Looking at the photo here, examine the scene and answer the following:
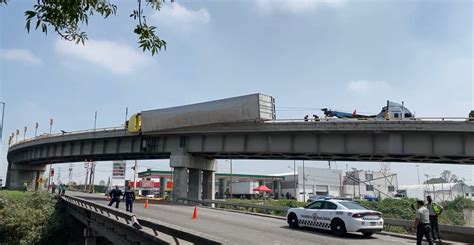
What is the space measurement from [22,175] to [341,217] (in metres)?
68.0

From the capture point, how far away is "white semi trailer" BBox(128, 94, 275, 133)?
30562 mm

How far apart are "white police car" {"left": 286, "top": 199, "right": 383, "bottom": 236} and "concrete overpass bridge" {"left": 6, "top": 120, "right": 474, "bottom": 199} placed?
528 inches

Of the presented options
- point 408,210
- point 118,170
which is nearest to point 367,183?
point 118,170

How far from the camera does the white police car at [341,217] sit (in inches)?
575

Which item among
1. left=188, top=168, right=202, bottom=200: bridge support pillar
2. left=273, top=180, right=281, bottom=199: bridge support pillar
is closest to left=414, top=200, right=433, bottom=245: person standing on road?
left=188, top=168, right=202, bottom=200: bridge support pillar

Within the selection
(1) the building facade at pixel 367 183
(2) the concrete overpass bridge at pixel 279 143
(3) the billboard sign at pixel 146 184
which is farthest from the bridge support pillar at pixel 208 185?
(1) the building facade at pixel 367 183

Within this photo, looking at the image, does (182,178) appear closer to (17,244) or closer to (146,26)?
(17,244)

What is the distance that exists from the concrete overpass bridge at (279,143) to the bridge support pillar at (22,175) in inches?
946

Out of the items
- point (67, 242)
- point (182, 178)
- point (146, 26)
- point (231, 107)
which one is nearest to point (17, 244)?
point (67, 242)

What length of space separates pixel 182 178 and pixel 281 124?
11378 mm

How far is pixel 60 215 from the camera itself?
31.0 m

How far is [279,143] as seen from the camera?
32.6 m

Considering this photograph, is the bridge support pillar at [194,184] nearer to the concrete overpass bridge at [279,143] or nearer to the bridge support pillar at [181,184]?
the concrete overpass bridge at [279,143]

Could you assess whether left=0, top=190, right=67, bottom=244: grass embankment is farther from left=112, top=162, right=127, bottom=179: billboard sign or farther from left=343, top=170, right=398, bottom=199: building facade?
left=343, top=170, right=398, bottom=199: building facade
